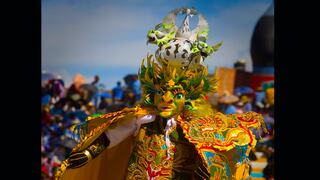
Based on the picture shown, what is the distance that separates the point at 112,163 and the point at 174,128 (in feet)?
1.67

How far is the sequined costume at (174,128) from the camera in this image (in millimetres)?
3258

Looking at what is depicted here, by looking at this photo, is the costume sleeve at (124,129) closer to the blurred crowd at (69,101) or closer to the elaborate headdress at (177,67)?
the elaborate headdress at (177,67)

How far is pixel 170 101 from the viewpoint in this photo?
3.29 metres

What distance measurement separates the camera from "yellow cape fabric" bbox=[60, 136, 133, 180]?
3539mm

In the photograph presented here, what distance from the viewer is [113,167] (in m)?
3.58

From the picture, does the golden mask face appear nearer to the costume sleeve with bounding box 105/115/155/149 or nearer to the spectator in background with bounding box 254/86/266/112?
the costume sleeve with bounding box 105/115/155/149

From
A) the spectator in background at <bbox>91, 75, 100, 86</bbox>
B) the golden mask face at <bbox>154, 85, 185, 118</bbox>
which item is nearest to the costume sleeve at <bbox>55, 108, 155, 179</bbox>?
the golden mask face at <bbox>154, 85, 185, 118</bbox>

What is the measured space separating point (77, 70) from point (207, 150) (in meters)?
3.86

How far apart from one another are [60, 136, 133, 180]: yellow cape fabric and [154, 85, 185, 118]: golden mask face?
367 millimetres

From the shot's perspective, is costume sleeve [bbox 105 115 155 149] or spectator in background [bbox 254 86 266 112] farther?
spectator in background [bbox 254 86 266 112]

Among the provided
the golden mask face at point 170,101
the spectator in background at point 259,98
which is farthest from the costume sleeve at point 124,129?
the spectator in background at point 259,98
